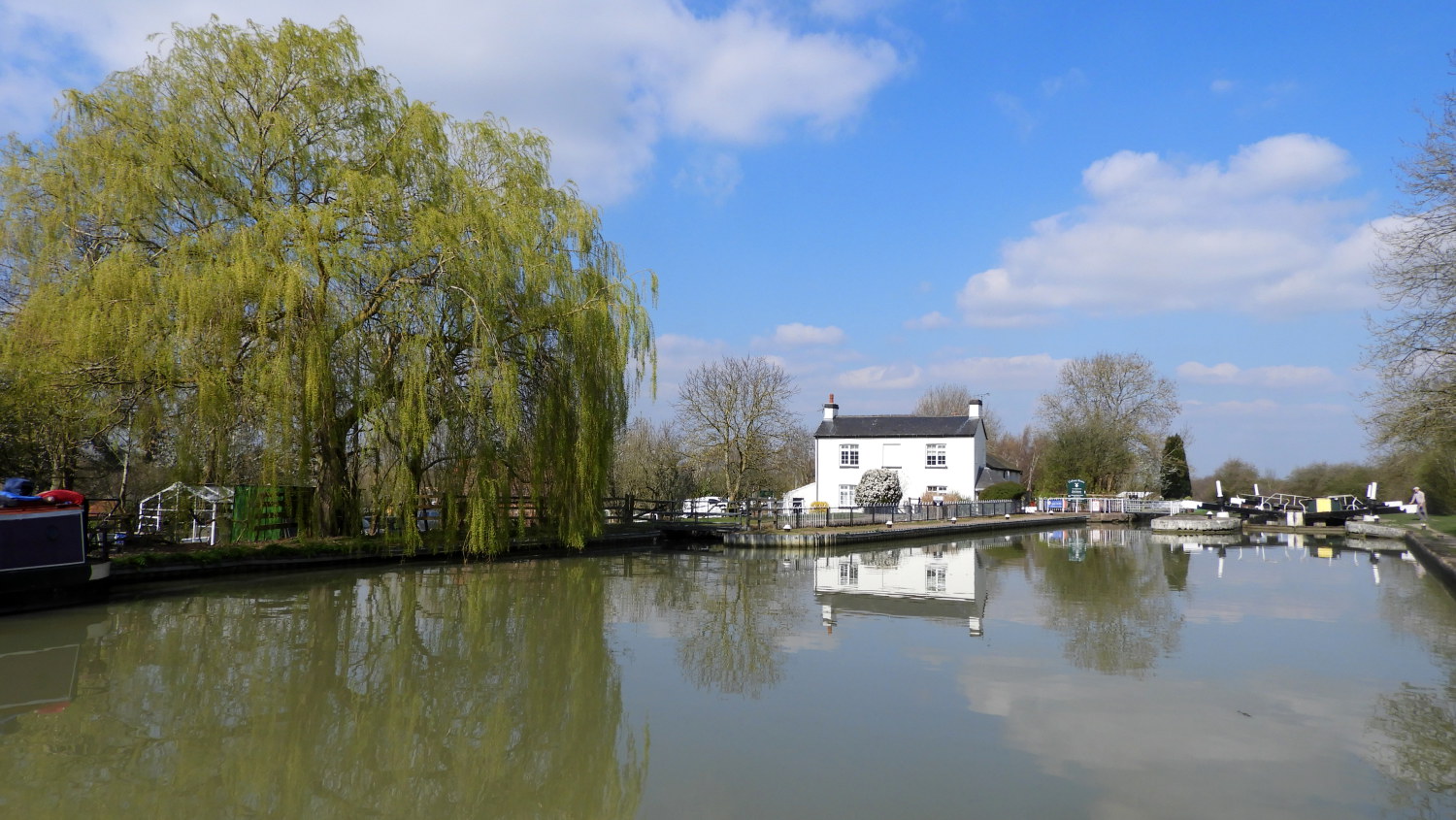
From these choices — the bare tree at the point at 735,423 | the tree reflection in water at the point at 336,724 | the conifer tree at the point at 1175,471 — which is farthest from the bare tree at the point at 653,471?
the conifer tree at the point at 1175,471

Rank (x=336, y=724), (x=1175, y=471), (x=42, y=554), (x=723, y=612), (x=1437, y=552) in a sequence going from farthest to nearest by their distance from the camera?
(x=1175, y=471) < (x=1437, y=552) < (x=723, y=612) < (x=42, y=554) < (x=336, y=724)

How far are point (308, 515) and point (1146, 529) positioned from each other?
3241cm

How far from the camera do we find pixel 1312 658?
9.20 m

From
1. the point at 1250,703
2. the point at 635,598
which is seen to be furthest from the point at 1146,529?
the point at 1250,703

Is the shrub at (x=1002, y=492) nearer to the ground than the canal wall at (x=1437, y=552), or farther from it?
farther from it

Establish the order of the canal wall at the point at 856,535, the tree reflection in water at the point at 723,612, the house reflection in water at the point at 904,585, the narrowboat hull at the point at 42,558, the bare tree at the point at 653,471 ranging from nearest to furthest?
the tree reflection in water at the point at 723,612 → the narrowboat hull at the point at 42,558 → the house reflection in water at the point at 904,585 → the canal wall at the point at 856,535 → the bare tree at the point at 653,471

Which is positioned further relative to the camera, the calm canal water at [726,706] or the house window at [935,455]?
the house window at [935,455]

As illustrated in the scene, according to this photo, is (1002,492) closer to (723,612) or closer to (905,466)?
(905,466)

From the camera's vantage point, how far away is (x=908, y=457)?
45312 mm

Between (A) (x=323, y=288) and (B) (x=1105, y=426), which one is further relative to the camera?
(B) (x=1105, y=426)

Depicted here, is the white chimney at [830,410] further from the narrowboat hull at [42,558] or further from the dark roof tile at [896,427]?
the narrowboat hull at [42,558]

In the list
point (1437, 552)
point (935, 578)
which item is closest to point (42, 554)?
point (935, 578)

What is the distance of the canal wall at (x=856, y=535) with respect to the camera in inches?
973

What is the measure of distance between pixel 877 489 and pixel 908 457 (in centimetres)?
445
